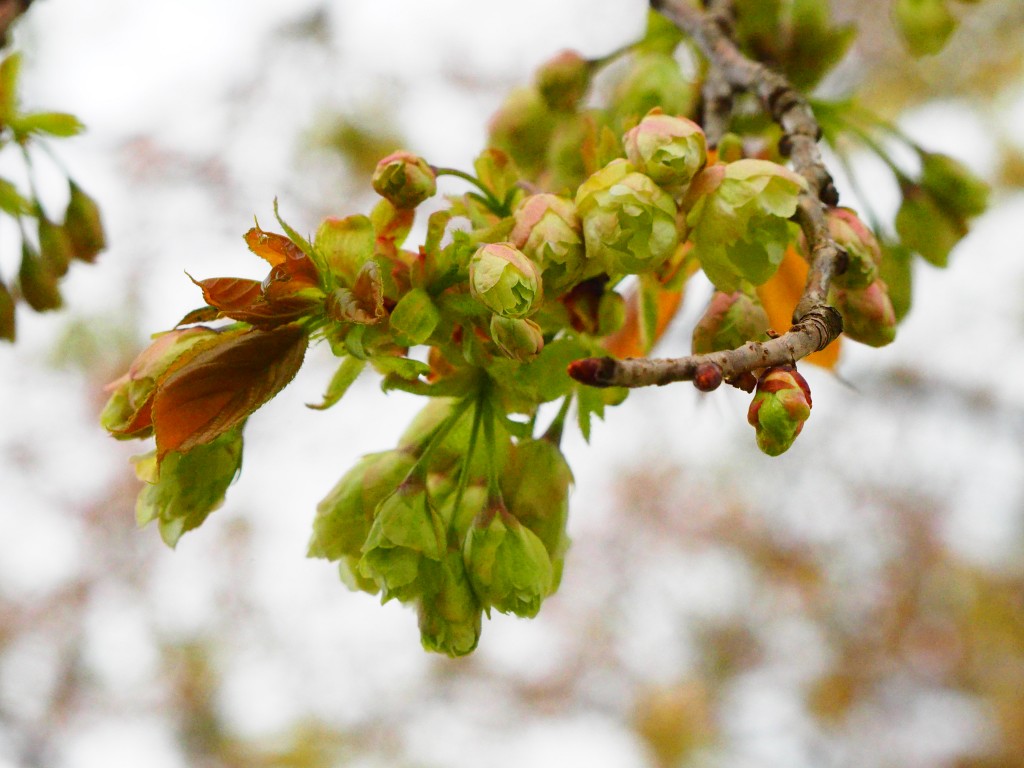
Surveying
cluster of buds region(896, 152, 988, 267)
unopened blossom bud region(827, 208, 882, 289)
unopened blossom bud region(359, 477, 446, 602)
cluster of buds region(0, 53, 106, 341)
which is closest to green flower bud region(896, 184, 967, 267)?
cluster of buds region(896, 152, 988, 267)

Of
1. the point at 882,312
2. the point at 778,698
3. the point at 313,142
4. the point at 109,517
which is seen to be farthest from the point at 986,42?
the point at 109,517

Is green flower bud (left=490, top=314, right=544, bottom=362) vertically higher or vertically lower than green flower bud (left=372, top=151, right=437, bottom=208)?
lower

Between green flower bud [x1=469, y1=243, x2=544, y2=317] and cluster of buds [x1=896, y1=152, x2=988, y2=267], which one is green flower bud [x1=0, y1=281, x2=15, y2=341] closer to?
green flower bud [x1=469, y1=243, x2=544, y2=317]

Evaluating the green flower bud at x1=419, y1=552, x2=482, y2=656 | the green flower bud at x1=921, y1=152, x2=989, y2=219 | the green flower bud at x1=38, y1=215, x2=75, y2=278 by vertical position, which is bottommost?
the green flower bud at x1=38, y1=215, x2=75, y2=278

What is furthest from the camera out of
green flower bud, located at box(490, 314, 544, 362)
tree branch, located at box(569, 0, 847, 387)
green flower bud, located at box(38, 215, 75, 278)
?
green flower bud, located at box(38, 215, 75, 278)

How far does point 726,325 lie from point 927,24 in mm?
560

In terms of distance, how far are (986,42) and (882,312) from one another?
3274mm

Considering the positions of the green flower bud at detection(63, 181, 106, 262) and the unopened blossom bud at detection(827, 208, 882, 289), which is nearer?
the unopened blossom bud at detection(827, 208, 882, 289)

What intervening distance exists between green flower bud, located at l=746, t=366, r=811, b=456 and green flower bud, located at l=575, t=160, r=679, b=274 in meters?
0.11

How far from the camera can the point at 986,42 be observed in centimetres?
319

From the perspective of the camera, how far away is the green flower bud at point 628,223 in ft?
1.42

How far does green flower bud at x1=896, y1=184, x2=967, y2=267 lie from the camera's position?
733 millimetres

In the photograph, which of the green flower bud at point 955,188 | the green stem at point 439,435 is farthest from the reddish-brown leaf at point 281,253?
the green flower bud at point 955,188

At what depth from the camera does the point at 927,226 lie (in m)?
0.74
